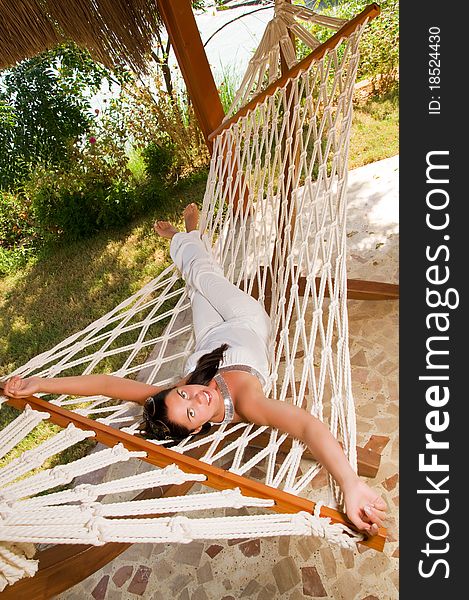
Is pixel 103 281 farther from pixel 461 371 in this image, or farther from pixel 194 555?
pixel 461 371

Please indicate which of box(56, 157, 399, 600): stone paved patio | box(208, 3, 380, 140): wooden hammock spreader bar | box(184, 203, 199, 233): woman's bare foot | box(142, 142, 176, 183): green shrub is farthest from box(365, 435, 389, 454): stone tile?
box(142, 142, 176, 183): green shrub

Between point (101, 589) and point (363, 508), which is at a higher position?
point (363, 508)

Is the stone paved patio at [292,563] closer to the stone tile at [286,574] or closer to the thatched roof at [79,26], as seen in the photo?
the stone tile at [286,574]

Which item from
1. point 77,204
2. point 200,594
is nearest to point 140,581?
point 200,594

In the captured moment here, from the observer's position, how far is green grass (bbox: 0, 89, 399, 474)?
115 inches

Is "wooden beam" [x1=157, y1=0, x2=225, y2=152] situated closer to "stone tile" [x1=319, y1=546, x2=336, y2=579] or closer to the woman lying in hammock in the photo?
the woman lying in hammock

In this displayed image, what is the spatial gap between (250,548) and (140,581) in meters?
0.33

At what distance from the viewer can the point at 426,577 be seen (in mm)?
1223

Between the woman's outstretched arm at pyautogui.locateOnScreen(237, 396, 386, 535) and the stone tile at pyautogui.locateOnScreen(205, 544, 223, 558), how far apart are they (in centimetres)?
49

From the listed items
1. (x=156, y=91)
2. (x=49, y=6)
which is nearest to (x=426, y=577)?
(x=49, y=6)

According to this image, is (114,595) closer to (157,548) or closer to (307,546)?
(157,548)

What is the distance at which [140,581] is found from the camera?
1718 mm

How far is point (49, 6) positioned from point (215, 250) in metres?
1.01

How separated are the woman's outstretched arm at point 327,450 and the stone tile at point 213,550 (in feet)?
1.60
